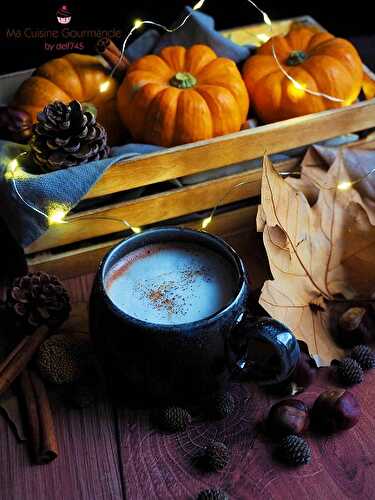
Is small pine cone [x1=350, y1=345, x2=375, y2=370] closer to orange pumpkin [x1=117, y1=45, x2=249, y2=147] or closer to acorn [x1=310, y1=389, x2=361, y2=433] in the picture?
acorn [x1=310, y1=389, x2=361, y2=433]

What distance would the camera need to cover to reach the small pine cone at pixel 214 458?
843mm

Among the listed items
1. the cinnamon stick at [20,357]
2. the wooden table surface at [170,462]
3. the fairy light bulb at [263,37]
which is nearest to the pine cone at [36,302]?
the cinnamon stick at [20,357]

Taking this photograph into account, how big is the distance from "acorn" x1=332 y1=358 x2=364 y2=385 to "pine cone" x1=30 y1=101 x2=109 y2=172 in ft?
1.46

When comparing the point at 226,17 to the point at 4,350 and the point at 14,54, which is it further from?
the point at 4,350

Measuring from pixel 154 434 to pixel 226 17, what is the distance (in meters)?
1.05

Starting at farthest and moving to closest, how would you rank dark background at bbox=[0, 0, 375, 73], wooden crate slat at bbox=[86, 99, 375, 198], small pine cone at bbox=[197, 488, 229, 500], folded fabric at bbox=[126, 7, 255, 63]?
dark background at bbox=[0, 0, 375, 73] → folded fabric at bbox=[126, 7, 255, 63] → wooden crate slat at bbox=[86, 99, 375, 198] → small pine cone at bbox=[197, 488, 229, 500]

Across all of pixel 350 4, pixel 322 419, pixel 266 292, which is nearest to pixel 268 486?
pixel 322 419

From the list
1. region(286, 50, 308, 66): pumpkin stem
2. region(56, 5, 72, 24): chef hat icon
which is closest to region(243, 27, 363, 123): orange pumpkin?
region(286, 50, 308, 66): pumpkin stem

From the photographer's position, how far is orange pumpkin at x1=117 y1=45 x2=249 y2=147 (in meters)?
1.11

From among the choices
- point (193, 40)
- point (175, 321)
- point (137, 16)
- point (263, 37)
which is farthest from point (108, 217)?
point (137, 16)

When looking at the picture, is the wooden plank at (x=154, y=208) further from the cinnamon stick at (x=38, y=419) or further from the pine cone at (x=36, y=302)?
the cinnamon stick at (x=38, y=419)

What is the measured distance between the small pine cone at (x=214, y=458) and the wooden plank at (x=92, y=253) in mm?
369

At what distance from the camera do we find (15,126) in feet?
3.62

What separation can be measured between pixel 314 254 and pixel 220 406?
0.27m
